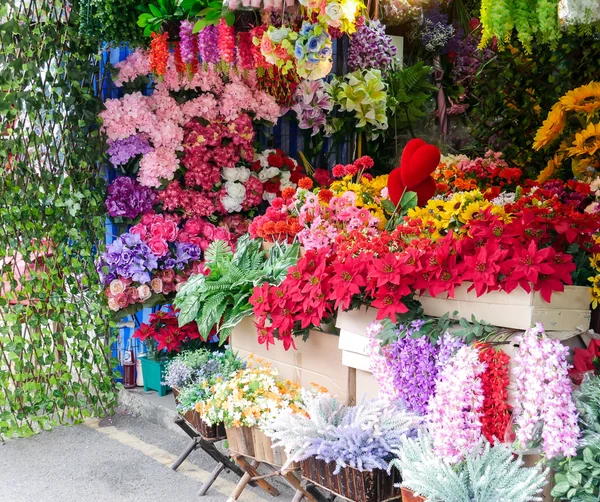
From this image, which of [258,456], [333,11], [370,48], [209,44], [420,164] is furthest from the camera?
[370,48]

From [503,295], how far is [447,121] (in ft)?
11.8

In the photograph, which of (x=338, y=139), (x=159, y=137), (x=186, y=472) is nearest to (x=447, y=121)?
(x=338, y=139)

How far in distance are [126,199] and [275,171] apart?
1099 millimetres

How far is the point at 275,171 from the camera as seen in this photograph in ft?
17.2

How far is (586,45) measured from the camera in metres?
3.88

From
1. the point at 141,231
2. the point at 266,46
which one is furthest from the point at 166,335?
the point at 266,46

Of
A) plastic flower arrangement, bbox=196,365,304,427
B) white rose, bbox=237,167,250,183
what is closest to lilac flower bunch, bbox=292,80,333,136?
white rose, bbox=237,167,250,183

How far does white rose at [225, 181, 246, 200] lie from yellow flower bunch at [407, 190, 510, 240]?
2.12m

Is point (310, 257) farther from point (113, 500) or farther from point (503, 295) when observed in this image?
point (113, 500)

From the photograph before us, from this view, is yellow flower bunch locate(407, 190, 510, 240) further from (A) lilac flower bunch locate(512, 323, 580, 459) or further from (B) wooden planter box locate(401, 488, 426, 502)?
(B) wooden planter box locate(401, 488, 426, 502)

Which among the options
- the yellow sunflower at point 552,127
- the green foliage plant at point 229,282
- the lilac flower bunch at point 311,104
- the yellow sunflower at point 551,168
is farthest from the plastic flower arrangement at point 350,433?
the lilac flower bunch at point 311,104

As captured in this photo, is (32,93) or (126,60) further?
(126,60)

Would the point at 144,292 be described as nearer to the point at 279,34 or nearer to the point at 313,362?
the point at 313,362

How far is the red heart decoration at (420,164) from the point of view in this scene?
11.0ft
